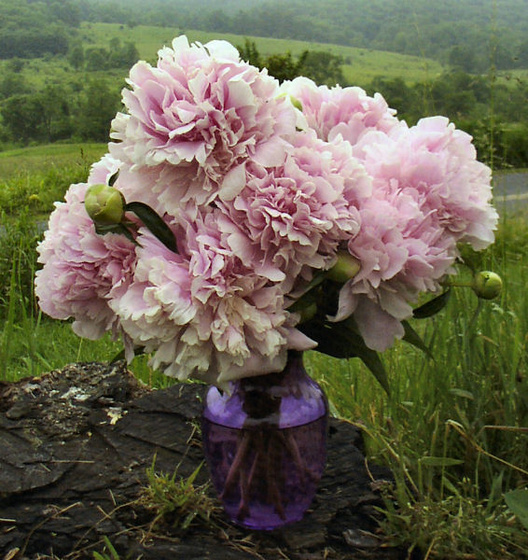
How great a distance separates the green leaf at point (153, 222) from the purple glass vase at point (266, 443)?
0.30 metres

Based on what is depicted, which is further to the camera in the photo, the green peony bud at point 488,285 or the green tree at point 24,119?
the green tree at point 24,119

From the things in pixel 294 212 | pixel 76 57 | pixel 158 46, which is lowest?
pixel 76 57

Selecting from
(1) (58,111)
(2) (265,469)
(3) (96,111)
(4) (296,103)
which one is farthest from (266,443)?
(1) (58,111)

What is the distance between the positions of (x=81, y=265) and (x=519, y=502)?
765 mm

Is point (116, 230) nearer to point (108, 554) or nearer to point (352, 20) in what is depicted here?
point (108, 554)

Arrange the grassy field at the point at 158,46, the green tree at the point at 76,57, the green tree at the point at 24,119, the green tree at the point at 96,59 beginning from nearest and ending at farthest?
the green tree at the point at 24,119 < the grassy field at the point at 158,46 < the green tree at the point at 96,59 < the green tree at the point at 76,57

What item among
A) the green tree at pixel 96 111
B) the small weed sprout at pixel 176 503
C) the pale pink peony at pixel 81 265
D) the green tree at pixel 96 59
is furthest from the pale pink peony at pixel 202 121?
the green tree at pixel 96 59

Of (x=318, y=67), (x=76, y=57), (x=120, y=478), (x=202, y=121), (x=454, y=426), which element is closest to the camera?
(x=202, y=121)

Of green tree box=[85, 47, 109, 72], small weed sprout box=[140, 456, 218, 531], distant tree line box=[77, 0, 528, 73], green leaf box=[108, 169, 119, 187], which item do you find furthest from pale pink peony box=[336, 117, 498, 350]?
distant tree line box=[77, 0, 528, 73]

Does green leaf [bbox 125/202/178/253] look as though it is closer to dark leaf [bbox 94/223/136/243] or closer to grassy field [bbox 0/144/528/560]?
dark leaf [bbox 94/223/136/243]

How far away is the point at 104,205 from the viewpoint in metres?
0.89

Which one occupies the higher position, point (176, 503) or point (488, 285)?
point (488, 285)

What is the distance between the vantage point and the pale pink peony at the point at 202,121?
34.3 inches

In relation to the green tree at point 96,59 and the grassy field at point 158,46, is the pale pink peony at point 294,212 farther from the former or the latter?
the green tree at point 96,59
